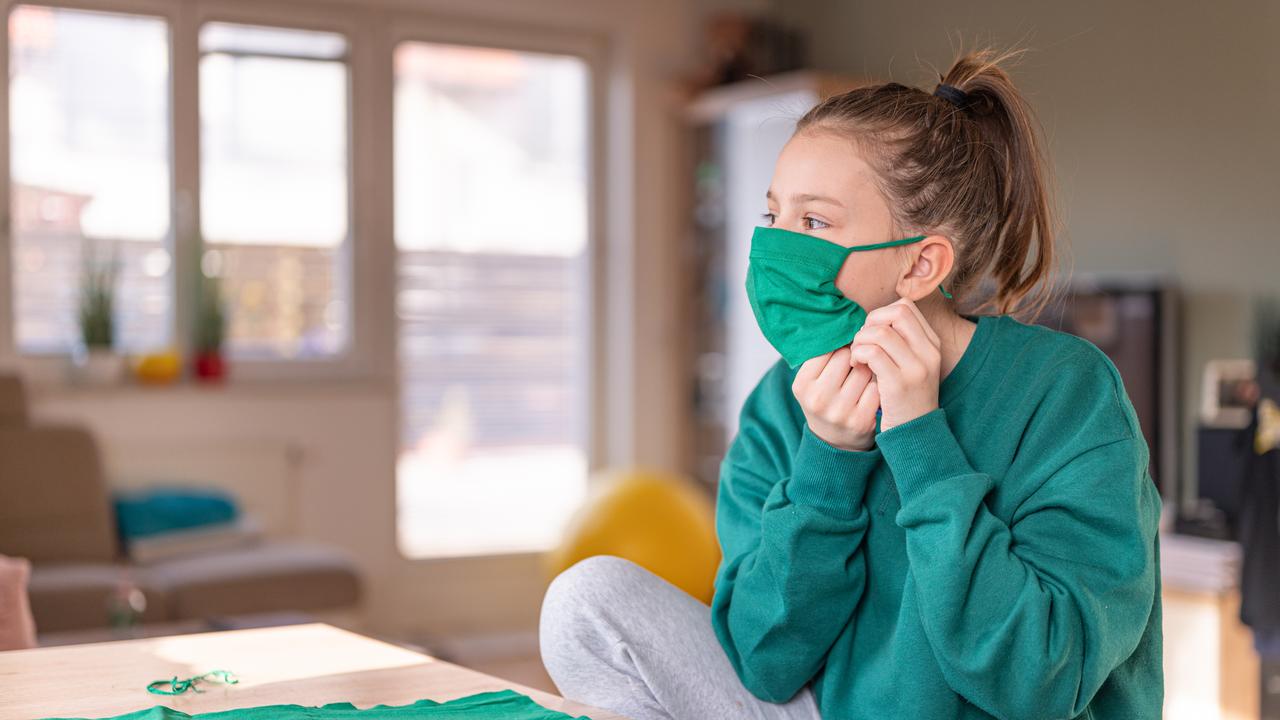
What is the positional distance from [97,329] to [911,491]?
3719mm

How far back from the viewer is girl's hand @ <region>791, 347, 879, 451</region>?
142 centimetres

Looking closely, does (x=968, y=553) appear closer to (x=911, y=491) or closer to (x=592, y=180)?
(x=911, y=491)

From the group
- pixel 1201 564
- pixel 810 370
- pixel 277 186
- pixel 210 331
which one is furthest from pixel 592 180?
pixel 810 370

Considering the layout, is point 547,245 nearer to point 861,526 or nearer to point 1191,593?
point 1191,593

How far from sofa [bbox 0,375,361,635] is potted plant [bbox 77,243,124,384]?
1.01 ft

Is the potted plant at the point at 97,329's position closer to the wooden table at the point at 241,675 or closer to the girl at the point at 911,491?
the wooden table at the point at 241,675

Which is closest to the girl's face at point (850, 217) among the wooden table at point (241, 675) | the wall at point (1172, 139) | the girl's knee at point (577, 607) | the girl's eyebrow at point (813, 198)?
the girl's eyebrow at point (813, 198)

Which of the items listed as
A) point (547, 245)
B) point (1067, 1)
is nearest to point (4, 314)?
point (547, 245)

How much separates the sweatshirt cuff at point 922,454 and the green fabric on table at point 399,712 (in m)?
0.39

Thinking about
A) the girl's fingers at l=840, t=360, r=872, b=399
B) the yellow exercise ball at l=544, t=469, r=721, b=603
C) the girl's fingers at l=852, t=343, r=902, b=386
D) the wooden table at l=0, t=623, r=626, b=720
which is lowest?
the yellow exercise ball at l=544, t=469, r=721, b=603

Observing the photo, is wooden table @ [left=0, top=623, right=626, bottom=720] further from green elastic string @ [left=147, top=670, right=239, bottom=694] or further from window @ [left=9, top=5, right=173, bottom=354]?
window @ [left=9, top=5, right=173, bottom=354]

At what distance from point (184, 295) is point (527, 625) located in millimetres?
1769

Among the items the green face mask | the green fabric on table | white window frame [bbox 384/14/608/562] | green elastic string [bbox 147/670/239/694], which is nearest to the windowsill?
white window frame [bbox 384/14/608/562]

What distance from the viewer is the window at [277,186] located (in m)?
4.83
